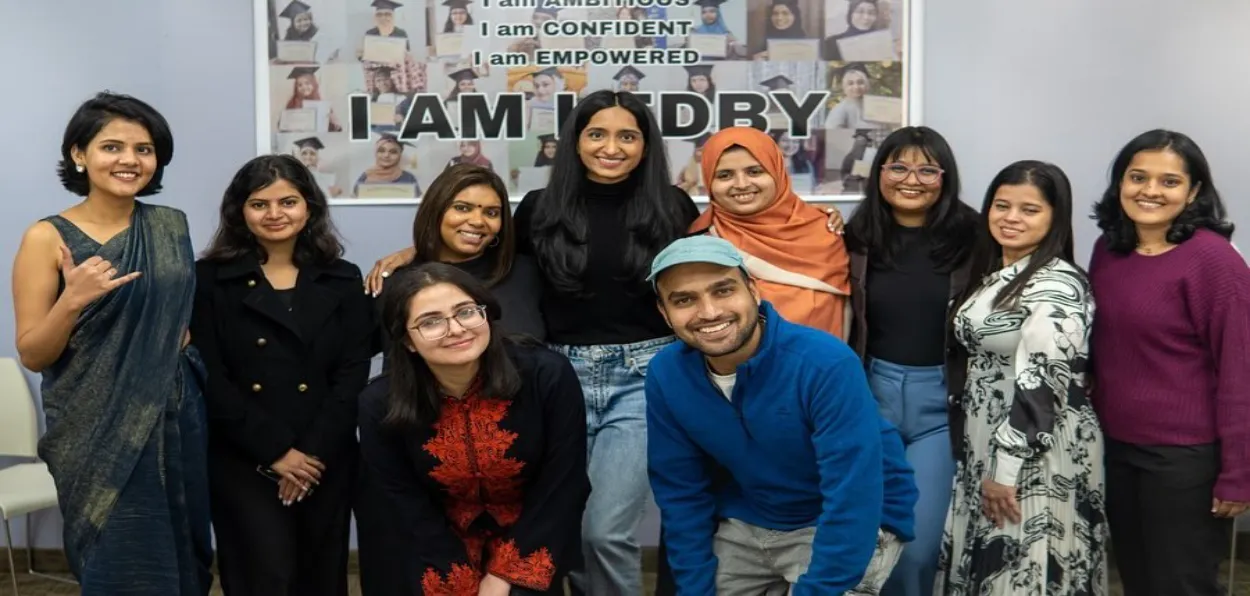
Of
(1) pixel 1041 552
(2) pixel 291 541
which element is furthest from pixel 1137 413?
(2) pixel 291 541

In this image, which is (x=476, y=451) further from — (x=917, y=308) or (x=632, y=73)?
(x=632, y=73)

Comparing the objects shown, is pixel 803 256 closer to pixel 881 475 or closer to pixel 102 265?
pixel 881 475

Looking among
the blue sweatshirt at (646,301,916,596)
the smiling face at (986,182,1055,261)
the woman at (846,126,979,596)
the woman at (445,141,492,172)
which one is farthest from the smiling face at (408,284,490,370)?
the woman at (445,141,492,172)

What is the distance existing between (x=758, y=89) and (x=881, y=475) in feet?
5.83

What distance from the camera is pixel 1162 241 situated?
237 centimetres

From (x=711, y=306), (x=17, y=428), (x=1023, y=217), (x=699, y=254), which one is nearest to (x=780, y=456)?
(x=711, y=306)

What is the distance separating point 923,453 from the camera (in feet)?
8.26

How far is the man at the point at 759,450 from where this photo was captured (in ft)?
6.30

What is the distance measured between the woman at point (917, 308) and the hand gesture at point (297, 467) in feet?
4.55

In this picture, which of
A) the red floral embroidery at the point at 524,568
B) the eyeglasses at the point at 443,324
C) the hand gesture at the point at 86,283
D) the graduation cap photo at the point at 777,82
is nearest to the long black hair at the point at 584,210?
the eyeglasses at the point at 443,324

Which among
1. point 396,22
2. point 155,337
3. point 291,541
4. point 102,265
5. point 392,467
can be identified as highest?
point 396,22

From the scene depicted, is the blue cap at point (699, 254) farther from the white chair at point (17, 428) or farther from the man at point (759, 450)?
the white chair at point (17, 428)

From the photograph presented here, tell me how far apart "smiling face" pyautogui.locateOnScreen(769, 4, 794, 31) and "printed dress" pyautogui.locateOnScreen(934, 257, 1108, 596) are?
4.35 feet

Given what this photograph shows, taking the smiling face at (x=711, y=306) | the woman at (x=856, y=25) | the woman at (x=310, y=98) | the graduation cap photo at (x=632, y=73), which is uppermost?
the woman at (x=856, y=25)
